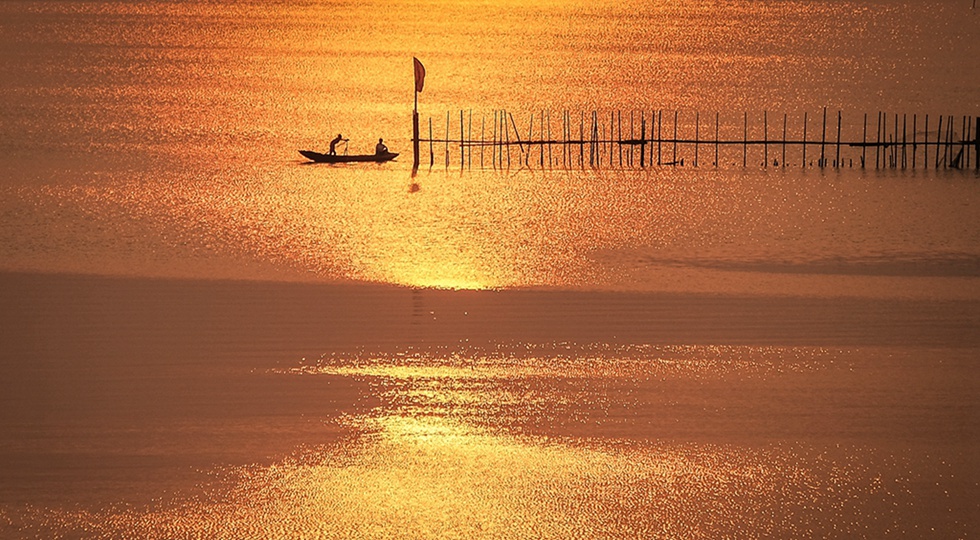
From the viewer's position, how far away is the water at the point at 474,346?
29.2 feet

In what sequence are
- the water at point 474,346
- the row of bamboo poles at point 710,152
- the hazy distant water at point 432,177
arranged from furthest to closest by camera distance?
the row of bamboo poles at point 710,152, the hazy distant water at point 432,177, the water at point 474,346

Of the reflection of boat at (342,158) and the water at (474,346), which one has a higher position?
the reflection of boat at (342,158)

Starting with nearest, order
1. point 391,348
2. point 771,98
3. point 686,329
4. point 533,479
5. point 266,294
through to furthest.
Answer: point 533,479 → point 391,348 → point 686,329 → point 266,294 → point 771,98

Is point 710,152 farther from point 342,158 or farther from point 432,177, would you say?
point 342,158

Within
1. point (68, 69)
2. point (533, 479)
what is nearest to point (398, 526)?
point (533, 479)

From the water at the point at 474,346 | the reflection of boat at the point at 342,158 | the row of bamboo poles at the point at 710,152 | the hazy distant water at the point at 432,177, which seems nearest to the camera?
the water at the point at 474,346

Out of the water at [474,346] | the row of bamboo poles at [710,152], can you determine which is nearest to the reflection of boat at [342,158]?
the water at [474,346]

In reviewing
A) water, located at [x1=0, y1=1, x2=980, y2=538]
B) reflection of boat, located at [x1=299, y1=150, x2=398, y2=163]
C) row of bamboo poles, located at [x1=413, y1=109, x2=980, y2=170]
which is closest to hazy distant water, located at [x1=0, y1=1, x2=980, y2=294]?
water, located at [x1=0, y1=1, x2=980, y2=538]

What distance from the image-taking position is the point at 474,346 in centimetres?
1234

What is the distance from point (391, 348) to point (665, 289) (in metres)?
3.77

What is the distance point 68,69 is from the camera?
50.0 m

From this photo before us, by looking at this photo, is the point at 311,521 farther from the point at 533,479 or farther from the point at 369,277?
the point at 369,277

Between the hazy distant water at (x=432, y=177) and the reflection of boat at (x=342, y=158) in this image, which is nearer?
the hazy distant water at (x=432, y=177)

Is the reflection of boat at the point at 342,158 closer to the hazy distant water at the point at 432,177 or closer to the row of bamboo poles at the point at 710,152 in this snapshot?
the hazy distant water at the point at 432,177
